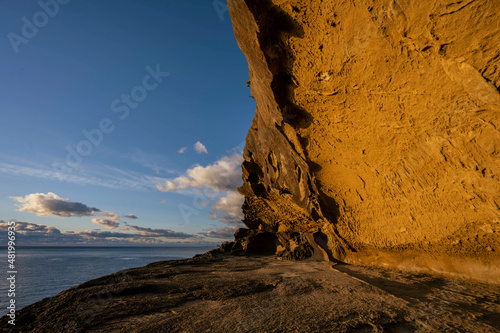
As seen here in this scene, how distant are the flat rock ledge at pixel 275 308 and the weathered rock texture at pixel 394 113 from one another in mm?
1745

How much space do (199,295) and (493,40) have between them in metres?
8.03

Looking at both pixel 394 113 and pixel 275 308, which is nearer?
pixel 275 308

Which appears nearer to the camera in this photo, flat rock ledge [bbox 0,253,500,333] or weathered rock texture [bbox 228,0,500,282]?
flat rock ledge [bbox 0,253,500,333]

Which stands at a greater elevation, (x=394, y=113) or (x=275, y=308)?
(x=394, y=113)

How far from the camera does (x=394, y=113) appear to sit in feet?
21.9

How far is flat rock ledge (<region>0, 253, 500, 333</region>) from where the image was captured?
3.66 m

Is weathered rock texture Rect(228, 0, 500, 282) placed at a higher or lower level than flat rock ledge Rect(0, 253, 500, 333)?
higher

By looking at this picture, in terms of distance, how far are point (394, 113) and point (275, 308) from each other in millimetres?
6083

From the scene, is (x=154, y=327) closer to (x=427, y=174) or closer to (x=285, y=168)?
(x=427, y=174)

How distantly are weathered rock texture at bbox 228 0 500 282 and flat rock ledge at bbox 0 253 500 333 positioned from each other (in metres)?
1.74

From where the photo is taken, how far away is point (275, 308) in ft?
14.8

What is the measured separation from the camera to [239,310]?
444cm

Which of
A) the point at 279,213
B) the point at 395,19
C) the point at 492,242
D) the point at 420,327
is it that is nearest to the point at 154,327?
the point at 420,327

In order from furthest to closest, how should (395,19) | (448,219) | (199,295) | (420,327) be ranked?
(448,219) → (199,295) → (395,19) → (420,327)
